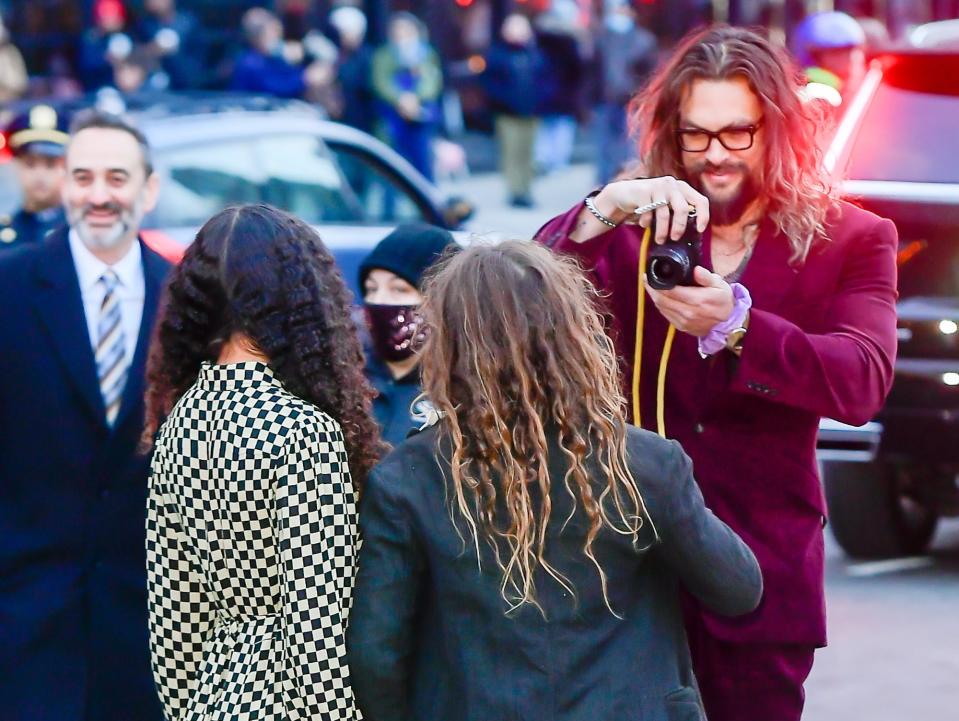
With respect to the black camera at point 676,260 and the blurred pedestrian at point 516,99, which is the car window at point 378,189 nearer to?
the black camera at point 676,260

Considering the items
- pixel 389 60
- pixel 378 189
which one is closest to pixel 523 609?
pixel 378 189

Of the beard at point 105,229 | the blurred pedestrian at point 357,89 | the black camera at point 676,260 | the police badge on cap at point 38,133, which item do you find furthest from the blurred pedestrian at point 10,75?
the black camera at point 676,260

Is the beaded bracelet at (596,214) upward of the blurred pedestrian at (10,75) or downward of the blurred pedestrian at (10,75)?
upward

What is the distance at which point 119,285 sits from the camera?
435 centimetres

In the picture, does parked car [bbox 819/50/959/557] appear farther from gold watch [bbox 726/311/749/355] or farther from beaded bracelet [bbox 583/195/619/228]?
gold watch [bbox 726/311/749/355]

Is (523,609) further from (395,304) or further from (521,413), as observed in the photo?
(395,304)

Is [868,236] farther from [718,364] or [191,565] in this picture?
[191,565]

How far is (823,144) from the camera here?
3793 millimetres

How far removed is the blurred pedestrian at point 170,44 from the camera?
17.3m

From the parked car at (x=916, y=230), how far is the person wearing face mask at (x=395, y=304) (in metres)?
2.23

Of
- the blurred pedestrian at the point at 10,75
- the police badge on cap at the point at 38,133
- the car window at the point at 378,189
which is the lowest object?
the blurred pedestrian at the point at 10,75

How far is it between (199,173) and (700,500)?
5634 millimetres

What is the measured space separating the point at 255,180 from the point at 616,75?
10.2m

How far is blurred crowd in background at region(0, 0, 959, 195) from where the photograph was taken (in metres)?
16.6
